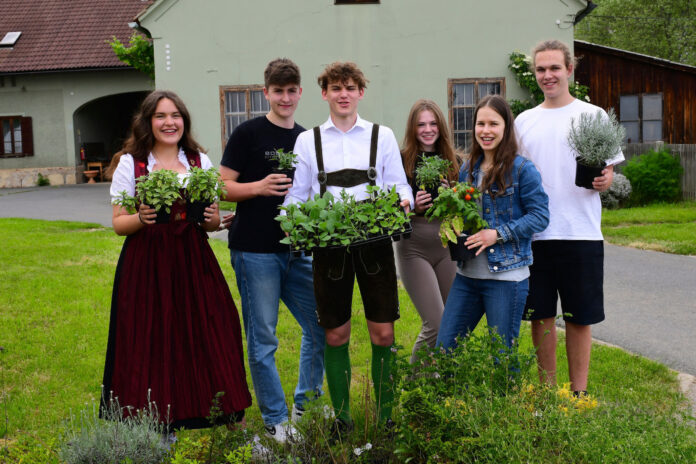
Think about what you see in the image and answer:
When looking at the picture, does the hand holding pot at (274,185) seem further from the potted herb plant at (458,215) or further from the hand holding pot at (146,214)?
the potted herb plant at (458,215)

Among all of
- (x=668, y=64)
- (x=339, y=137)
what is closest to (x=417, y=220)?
(x=339, y=137)

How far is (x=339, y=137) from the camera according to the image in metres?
3.65

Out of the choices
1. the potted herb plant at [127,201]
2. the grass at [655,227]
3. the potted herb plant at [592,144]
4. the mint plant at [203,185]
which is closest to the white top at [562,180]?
the potted herb plant at [592,144]

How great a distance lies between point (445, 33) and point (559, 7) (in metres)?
2.58

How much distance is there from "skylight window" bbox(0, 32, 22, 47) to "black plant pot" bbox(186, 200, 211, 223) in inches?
957

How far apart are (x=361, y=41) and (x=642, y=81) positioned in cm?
816

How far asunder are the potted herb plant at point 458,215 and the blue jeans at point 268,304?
897 mm

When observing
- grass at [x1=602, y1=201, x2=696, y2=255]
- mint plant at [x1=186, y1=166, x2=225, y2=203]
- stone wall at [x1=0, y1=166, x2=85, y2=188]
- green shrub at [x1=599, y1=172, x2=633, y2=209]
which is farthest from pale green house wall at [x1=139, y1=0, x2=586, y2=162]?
mint plant at [x1=186, y1=166, x2=225, y2=203]

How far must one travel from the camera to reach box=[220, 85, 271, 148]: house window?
16016 millimetres

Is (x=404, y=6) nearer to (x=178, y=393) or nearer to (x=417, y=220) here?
(x=417, y=220)

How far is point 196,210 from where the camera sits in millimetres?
3578

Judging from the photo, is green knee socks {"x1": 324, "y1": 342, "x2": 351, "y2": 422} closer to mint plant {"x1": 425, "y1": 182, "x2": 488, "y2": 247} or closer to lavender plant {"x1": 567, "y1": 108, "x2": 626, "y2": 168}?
mint plant {"x1": 425, "y1": 182, "x2": 488, "y2": 247}

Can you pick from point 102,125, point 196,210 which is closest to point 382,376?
point 196,210

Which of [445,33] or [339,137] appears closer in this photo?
[339,137]
